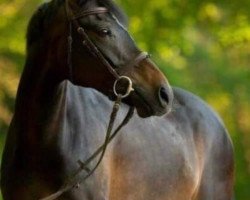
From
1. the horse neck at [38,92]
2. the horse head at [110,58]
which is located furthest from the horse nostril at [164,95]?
the horse neck at [38,92]

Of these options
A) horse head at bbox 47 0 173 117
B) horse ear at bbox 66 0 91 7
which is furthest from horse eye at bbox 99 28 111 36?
horse ear at bbox 66 0 91 7

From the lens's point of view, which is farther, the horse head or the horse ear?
the horse ear

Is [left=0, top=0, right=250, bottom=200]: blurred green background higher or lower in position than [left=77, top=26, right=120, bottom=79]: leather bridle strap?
lower

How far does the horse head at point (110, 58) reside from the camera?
6.25 meters

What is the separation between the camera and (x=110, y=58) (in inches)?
247

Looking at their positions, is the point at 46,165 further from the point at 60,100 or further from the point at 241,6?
the point at 241,6

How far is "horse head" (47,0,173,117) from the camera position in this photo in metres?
6.25

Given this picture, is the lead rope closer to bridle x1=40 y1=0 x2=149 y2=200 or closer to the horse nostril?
bridle x1=40 y1=0 x2=149 y2=200

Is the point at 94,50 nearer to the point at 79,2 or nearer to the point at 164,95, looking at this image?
the point at 79,2

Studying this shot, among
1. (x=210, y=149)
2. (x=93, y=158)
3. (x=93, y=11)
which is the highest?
(x=93, y=11)

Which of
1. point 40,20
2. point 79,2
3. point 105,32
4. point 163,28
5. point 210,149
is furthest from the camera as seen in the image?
point 163,28

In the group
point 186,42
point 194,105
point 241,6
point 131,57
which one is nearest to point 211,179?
point 194,105

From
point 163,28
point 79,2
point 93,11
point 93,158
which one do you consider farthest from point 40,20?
point 163,28

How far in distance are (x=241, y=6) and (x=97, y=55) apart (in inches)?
263
